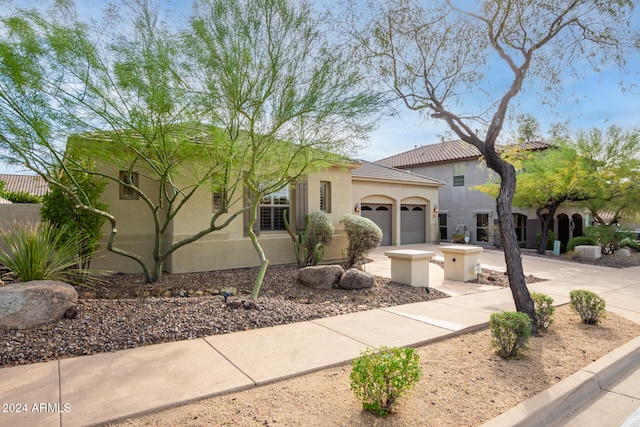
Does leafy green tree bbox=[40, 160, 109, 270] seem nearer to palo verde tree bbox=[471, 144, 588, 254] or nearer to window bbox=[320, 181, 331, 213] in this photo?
window bbox=[320, 181, 331, 213]

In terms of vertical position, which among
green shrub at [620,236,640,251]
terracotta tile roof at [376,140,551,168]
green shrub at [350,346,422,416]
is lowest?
green shrub at [350,346,422,416]

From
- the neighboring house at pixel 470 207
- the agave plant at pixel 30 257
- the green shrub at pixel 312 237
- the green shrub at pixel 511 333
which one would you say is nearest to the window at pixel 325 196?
the green shrub at pixel 312 237

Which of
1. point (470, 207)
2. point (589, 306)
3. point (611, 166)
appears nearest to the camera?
point (589, 306)

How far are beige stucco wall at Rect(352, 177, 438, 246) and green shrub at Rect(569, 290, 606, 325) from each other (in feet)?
37.9

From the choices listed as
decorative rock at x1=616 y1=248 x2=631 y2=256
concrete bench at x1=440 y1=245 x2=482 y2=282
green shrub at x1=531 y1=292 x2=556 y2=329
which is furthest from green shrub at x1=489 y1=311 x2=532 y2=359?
decorative rock at x1=616 y1=248 x2=631 y2=256

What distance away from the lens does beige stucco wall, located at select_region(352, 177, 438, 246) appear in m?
17.5

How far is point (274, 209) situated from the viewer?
1197 centimetres

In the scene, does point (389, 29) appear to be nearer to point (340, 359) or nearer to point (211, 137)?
point (211, 137)

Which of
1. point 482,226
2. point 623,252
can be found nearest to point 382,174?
point 482,226

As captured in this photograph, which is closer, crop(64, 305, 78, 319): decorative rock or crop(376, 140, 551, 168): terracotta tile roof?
crop(64, 305, 78, 319): decorative rock

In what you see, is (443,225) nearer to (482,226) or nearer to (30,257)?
(482,226)

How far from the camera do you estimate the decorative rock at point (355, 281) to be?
8.08 metres

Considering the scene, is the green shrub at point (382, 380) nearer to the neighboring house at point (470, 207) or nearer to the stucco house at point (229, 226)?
the stucco house at point (229, 226)

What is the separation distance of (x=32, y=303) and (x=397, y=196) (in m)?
16.1
